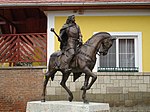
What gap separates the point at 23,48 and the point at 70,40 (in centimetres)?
549

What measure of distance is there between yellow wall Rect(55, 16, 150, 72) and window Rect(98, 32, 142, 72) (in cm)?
21

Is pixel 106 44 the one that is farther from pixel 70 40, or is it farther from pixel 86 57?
pixel 70 40

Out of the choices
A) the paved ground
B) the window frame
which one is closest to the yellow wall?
the window frame

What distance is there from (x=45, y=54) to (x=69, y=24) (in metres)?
4.93

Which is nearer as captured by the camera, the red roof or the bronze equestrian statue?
the bronze equestrian statue

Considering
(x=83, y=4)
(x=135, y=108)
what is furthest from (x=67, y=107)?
(x=83, y=4)

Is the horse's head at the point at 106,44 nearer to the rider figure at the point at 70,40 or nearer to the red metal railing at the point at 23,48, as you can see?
the rider figure at the point at 70,40

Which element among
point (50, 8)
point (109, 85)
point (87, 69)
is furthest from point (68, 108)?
point (50, 8)

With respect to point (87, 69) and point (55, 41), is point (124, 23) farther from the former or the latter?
point (87, 69)

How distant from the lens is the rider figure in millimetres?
6977

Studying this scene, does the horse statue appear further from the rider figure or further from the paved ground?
the paved ground

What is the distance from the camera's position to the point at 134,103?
1135 centimetres

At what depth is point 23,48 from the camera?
1223cm

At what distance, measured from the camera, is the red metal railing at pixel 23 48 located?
1207 cm
